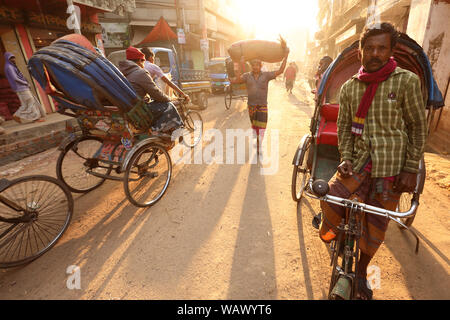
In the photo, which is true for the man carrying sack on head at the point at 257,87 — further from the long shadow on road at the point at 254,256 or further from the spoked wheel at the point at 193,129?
the long shadow on road at the point at 254,256

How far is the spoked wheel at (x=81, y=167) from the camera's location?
348cm

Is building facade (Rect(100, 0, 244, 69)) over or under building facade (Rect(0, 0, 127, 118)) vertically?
over

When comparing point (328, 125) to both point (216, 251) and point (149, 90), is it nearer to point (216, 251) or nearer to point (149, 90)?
point (216, 251)

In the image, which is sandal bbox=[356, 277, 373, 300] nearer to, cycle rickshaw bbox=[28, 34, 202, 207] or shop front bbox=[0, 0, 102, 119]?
cycle rickshaw bbox=[28, 34, 202, 207]

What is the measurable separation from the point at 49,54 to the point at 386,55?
3450mm

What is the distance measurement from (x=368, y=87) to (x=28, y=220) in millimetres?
3569

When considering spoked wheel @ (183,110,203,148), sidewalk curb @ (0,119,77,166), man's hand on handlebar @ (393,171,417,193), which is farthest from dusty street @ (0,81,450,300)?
sidewalk curb @ (0,119,77,166)

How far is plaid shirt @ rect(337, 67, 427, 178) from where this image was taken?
62.7 inches

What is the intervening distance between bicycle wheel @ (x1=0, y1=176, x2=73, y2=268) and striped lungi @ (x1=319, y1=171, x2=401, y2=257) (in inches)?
118

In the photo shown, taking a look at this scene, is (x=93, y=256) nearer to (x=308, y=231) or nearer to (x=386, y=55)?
(x=308, y=231)

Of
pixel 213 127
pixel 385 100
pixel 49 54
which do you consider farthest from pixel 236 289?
pixel 213 127

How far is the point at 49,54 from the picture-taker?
2.62 meters

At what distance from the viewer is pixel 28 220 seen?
7.98 ft

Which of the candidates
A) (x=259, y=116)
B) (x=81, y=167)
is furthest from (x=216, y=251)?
(x=81, y=167)
